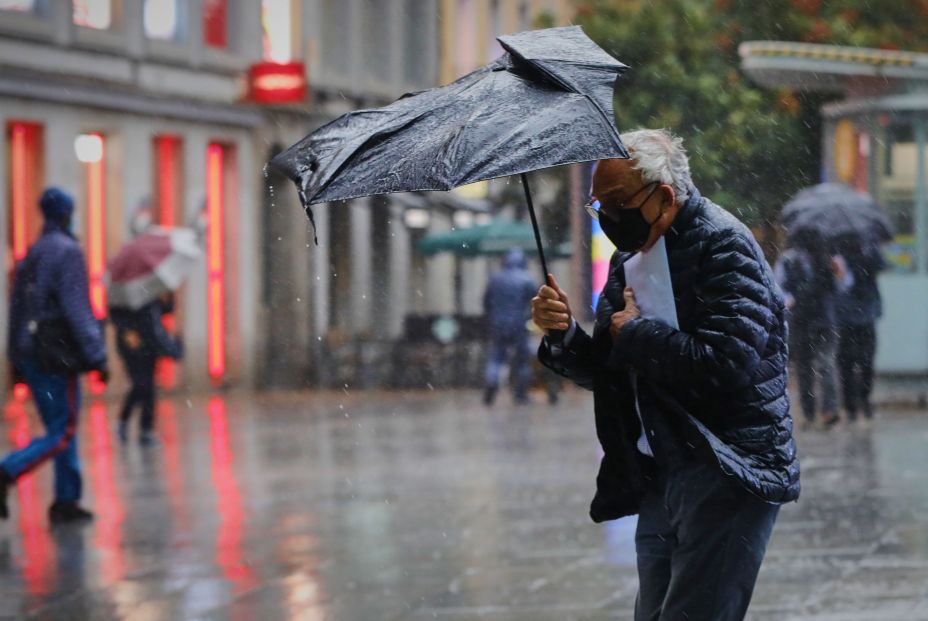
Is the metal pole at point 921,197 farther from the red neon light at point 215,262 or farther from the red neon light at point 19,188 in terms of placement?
the red neon light at point 215,262

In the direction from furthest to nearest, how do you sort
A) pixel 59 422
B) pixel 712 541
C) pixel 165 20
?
pixel 165 20 → pixel 59 422 → pixel 712 541

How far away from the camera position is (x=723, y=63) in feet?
111

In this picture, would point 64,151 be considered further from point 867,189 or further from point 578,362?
point 578,362

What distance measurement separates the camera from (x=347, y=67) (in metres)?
33.5

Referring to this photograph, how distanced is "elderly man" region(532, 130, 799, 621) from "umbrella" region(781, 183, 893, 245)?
1181 cm

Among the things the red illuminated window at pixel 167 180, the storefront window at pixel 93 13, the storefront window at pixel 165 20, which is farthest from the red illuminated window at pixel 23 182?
the storefront window at pixel 165 20

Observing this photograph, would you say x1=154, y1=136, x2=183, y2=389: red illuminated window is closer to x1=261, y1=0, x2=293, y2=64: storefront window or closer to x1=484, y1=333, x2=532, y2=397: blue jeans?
x1=261, y1=0, x2=293, y2=64: storefront window

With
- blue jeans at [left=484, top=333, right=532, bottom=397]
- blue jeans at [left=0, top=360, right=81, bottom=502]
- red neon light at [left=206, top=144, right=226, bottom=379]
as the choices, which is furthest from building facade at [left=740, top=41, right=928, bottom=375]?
red neon light at [left=206, top=144, right=226, bottom=379]

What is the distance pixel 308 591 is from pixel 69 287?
3.49 metres

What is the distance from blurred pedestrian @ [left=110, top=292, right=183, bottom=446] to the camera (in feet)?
51.8

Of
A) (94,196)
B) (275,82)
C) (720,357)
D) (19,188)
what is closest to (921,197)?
(19,188)

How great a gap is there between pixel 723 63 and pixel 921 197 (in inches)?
628

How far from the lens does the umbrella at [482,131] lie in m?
4.14

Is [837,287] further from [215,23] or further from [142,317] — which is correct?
[215,23]
